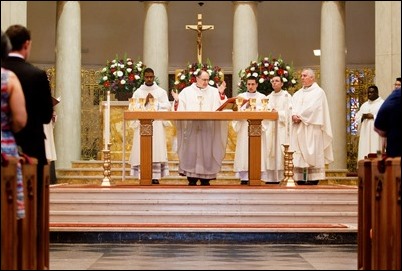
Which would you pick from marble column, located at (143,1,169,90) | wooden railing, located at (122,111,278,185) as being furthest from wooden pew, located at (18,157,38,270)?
marble column, located at (143,1,169,90)

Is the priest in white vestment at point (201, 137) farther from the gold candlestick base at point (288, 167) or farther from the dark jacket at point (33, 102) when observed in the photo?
the dark jacket at point (33, 102)

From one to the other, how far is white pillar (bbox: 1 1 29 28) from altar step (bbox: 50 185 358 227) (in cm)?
464

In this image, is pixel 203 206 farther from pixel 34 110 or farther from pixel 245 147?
pixel 34 110

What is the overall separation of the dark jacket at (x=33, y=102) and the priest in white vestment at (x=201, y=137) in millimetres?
7635

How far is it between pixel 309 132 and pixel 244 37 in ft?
17.2

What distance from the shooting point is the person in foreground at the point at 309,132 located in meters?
16.5

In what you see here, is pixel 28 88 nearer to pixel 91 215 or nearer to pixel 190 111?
pixel 91 215

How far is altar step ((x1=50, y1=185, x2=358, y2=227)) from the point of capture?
1317 cm

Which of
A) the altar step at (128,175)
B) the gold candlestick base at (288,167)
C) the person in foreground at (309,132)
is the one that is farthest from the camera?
the altar step at (128,175)

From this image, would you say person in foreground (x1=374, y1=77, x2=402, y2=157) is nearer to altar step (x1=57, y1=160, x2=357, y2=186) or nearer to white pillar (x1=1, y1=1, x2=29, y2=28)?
white pillar (x1=1, y1=1, x2=29, y2=28)

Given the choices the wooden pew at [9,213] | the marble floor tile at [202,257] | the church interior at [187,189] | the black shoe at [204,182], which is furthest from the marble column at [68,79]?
the wooden pew at [9,213]

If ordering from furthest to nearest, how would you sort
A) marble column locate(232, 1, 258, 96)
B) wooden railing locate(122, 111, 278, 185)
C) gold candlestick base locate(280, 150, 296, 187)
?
marble column locate(232, 1, 258, 96) → gold candlestick base locate(280, 150, 296, 187) → wooden railing locate(122, 111, 278, 185)

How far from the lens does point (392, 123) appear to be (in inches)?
325

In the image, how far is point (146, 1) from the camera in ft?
70.3
